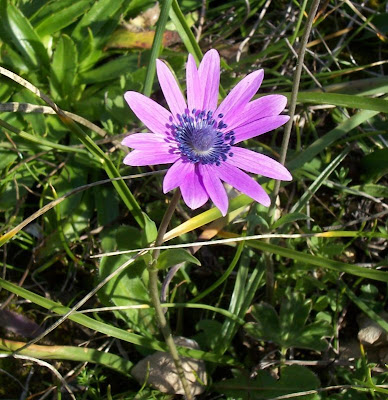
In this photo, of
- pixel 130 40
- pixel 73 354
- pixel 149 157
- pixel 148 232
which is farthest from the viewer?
pixel 130 40

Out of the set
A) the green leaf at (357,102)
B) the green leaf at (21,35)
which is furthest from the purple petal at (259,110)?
the green leaf at (21,35)

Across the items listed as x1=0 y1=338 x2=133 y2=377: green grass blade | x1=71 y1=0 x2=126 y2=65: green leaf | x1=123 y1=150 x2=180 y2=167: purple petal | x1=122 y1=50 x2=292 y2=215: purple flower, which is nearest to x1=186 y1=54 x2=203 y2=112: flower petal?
x1=122 y1=50 x2=292 y2=215: purple flower

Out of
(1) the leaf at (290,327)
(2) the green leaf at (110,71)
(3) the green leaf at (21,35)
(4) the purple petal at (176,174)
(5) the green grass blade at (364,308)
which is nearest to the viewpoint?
(4) the purple petal at (176,174)

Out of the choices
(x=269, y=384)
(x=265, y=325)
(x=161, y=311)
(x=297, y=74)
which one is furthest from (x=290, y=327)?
(x=297, y=74)

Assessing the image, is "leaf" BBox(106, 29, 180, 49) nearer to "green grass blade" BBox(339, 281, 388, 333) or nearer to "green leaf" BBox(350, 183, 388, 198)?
"green leaf" BBox(350, 183, 388, 198)

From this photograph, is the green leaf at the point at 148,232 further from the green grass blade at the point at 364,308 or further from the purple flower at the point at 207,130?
the green grass blade at the point at 364,308

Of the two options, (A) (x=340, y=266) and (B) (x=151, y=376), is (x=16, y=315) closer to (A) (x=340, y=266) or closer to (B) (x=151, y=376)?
(B) (x=151, y=376)

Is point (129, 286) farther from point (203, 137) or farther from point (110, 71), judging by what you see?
point (110, 71)
